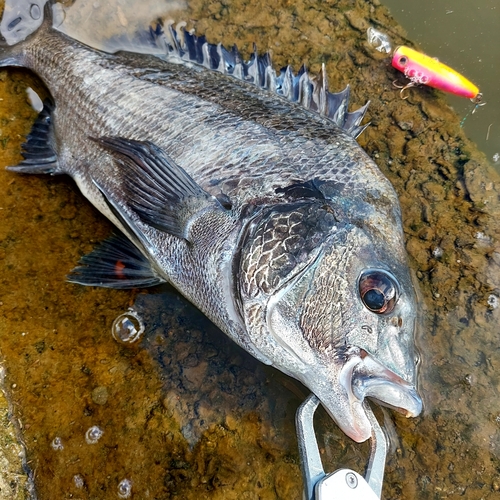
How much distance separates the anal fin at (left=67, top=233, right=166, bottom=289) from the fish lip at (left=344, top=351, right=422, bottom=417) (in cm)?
155

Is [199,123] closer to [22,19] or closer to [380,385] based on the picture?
[380,385]

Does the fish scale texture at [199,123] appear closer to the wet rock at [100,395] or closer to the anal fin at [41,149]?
the anal fin at [41,149]

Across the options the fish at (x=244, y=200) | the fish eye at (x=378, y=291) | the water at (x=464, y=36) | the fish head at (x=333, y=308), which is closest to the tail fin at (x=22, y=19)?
the fish at (x=244, y=200)

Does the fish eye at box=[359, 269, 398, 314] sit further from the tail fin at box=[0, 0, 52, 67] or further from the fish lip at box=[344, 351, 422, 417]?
the tail fin at box=[0, 0, 52, 67]

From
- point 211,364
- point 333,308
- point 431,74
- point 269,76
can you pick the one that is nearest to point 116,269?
point 211,364

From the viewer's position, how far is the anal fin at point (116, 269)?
2.83 m

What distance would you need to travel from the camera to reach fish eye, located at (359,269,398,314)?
188 centimetres

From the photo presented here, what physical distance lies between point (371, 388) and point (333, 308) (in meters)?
0.38

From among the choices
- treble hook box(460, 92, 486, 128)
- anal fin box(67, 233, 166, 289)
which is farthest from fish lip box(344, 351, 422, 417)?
treble hook box(460, 92, 486, 128)

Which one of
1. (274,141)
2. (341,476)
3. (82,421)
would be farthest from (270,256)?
(82,421)

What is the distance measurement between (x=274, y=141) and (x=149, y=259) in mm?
1152

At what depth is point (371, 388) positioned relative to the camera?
181 centimetres

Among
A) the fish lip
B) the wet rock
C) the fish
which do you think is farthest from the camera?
the wet rock

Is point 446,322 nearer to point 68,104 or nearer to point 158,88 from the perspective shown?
point 158,88
